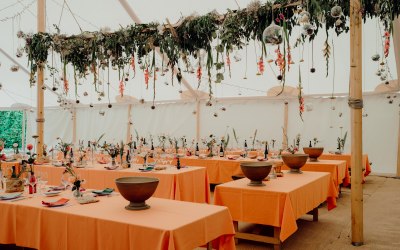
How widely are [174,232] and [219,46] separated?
110 inches

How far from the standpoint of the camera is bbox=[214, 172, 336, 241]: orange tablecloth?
3.28m

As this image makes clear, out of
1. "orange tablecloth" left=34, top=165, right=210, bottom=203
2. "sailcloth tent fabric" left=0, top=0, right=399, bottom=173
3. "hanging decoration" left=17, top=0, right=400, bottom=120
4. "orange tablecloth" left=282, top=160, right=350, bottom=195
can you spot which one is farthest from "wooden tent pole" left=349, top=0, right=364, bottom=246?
"sailcloth tent fabric" left=0, top=0, right=399, bottom=173

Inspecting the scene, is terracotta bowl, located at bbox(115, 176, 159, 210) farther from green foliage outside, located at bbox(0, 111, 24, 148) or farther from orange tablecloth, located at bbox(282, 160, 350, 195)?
green foliage outside, located at bbox(0, 111, 24, 148)

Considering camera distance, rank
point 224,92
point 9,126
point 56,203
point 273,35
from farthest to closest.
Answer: point 9,126 < point 224,92 < point 273,35 < point 56,203

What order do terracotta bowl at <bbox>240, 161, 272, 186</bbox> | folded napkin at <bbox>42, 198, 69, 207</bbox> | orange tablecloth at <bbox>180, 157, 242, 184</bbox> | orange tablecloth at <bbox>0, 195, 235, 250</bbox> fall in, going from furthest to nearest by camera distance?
1. orange tablecloth at <bbox>180, 157, 242, 184</bbox>
2. terracotta bowl at <bbox>240, 161, 272, 186</bbox>
3. folded napkin at <bbox>42, 198, 69, 207</bbox>
4. orange tablecloth at <bbox>0, 195, 235, 250</bbox>

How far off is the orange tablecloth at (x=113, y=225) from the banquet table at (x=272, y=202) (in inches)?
29.5

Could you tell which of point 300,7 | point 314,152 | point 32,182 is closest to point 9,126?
point 314,152

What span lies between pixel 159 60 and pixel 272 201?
20.3 feet

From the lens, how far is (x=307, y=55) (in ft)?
29.0

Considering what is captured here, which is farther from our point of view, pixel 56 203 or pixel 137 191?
pixel 56 203

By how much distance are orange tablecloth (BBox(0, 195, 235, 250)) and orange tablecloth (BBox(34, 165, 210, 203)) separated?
1668 mm

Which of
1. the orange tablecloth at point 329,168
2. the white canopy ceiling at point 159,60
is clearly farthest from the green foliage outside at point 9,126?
the orange tablecloth at point 329,168

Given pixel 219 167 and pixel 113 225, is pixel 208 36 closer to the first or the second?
pixel 113 225

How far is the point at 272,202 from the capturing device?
131 inches
